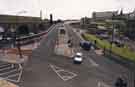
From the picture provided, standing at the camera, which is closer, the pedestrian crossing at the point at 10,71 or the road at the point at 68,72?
the road at the point at 68,72

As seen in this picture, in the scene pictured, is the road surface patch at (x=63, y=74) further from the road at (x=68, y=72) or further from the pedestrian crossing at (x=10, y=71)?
the pedestrian crossing at (x=10, y=71)

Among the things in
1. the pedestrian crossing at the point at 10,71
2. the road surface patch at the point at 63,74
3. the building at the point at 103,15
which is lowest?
the road surface patch at the point at 63,74

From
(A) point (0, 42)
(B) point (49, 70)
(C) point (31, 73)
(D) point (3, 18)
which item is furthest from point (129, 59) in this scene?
(D) point (3, 18)

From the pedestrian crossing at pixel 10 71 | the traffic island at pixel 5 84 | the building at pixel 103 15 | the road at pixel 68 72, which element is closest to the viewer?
the traffic island at pixel 5 84

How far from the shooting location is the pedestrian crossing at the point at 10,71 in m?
28.1

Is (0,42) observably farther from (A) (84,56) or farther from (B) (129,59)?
(B) (129,59)

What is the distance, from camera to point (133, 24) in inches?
2758

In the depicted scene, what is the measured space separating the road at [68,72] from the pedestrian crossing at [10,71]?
35.0 inches

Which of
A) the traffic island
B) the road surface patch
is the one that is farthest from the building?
the traffic island

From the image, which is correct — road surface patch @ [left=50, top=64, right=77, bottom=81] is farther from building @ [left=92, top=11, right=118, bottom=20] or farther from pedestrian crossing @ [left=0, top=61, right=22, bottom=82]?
building @ [left=92, top=11, right=118, bottom=20]

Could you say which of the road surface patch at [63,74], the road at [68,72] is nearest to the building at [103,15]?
the road at [68,72]

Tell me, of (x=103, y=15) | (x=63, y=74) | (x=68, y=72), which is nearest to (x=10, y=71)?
(x=63, y=74)

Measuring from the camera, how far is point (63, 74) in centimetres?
3075

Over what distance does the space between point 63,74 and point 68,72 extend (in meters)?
1.35
